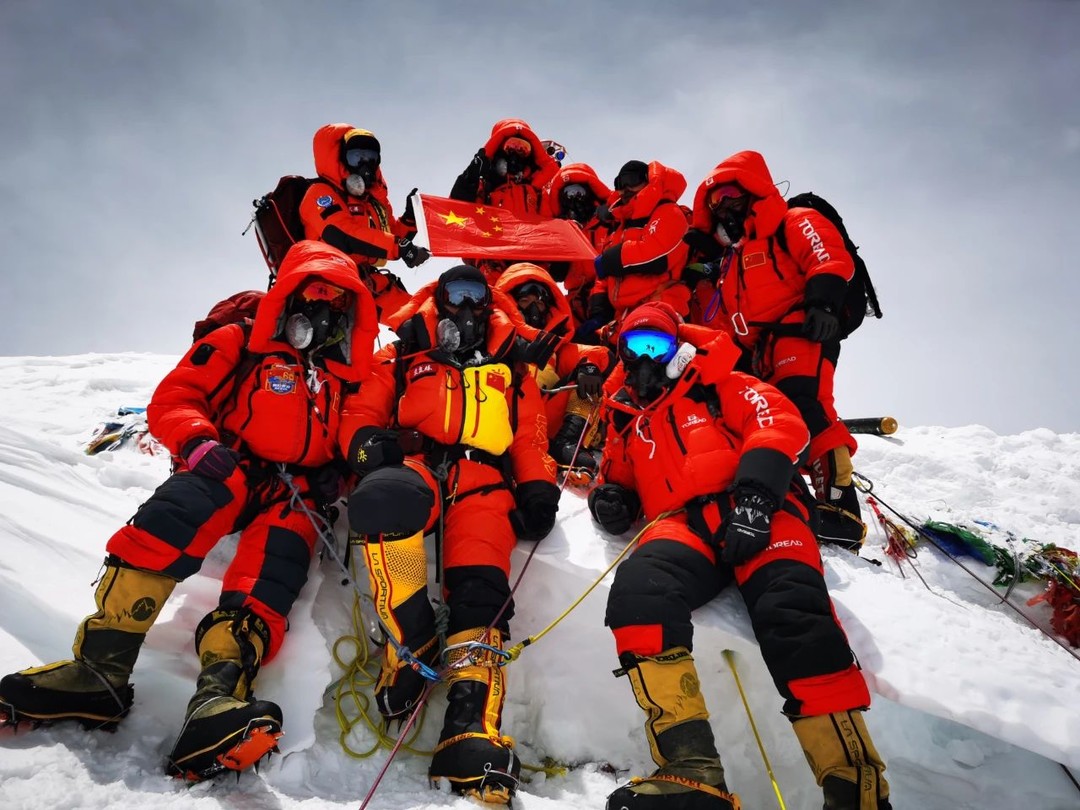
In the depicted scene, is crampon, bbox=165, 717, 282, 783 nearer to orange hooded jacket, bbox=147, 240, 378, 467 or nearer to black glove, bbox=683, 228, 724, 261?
orange hooded jacket, bbox=147, 240, 378, 467

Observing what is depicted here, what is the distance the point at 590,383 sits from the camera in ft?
14.1

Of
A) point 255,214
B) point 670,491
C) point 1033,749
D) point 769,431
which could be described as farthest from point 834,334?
point 255,214

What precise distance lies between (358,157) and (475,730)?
14.6ft

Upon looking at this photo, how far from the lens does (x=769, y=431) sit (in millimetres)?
2584

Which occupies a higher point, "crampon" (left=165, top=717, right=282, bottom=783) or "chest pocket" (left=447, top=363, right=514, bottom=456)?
"chest pocket" (left=447, top=363, right=514, bottom=456)

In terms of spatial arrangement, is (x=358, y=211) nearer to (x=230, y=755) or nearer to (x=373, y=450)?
(x=373, y=450)

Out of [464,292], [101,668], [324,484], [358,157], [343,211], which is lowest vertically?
[101,668]

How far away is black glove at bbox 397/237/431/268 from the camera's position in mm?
5168

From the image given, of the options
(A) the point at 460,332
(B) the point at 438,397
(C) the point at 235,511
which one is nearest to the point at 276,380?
(C) the point at 235,511

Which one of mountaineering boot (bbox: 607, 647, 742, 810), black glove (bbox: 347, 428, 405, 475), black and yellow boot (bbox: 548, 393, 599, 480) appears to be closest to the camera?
mountaineering boot (bbox: 607, 647, 742, 810)

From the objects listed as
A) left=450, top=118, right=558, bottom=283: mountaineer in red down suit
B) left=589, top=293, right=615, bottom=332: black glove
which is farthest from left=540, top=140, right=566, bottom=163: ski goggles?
left=589, top=293, right=615, bottom=332: black glove

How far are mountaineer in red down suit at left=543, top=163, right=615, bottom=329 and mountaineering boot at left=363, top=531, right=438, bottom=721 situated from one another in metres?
3.91

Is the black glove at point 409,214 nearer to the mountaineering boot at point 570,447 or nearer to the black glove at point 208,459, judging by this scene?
the mountaineering boot at point 570,447

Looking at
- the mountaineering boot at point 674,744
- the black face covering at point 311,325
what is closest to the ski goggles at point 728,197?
the black face covering at point 311,325
